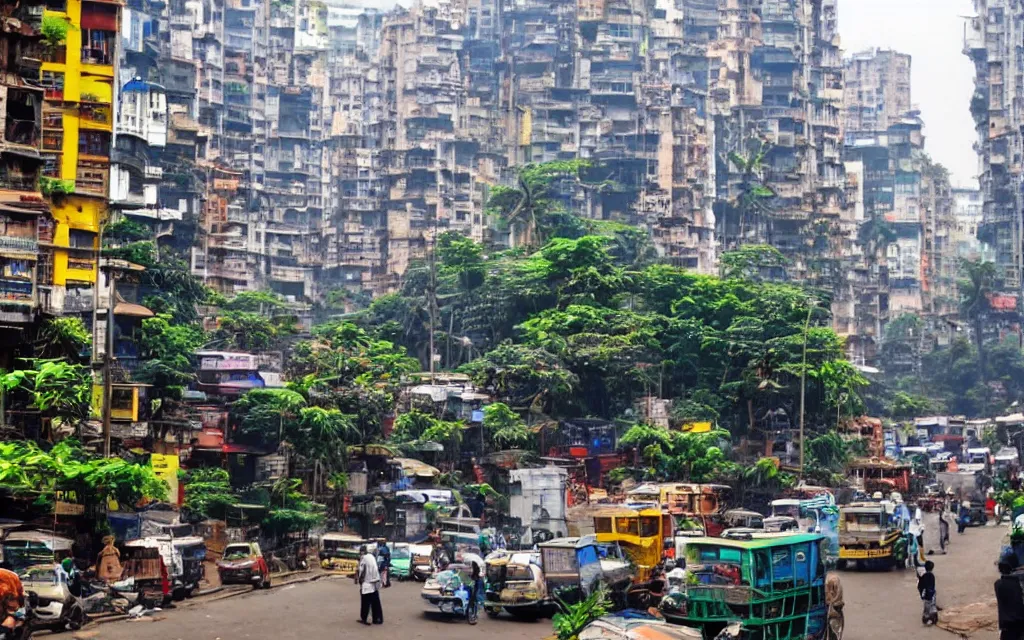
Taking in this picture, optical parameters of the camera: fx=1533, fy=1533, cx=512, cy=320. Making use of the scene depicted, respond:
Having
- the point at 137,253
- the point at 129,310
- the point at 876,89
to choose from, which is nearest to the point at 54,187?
the point at 129,310

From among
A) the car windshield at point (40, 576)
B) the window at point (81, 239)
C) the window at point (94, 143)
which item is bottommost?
the car windshield at point (40, 576)

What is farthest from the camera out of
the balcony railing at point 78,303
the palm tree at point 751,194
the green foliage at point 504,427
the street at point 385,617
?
the palm tree at point 751,194

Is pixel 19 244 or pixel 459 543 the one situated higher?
pixel 19 244

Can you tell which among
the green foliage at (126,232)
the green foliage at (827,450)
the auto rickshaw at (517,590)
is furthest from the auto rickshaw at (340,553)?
the green foliage at (827,450)

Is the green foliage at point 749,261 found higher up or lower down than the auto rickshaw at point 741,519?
higher up

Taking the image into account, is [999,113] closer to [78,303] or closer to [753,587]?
[78,303]

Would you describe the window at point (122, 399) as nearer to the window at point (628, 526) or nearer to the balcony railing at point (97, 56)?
the balcony railing at point (97, 56)

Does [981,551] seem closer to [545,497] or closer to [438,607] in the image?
[545,497]

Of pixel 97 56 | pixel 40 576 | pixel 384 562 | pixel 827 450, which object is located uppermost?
pixel 97 56
